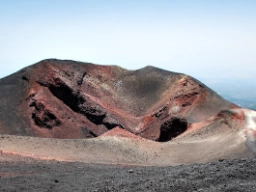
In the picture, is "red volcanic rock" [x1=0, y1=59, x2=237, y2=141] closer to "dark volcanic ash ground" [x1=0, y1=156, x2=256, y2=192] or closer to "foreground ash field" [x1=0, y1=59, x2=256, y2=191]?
"foreground ash field" [x1=0, y1=59, x2=256, y2=191]

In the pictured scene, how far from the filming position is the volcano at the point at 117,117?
96.0 ft

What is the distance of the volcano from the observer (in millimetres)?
29250

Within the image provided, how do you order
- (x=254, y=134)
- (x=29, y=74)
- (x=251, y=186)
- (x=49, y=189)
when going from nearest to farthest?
(x=251, y=186), (x=49, y=189), (x=254, y=134), (x=29, y=74)

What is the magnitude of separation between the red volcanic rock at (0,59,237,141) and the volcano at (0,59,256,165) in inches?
4.2

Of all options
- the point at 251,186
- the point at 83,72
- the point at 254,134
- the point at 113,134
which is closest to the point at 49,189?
the point at 251,186

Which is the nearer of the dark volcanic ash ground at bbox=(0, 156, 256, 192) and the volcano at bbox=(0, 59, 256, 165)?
the dark volcanic ash ground at bbox=(0, 156, 256, 192)

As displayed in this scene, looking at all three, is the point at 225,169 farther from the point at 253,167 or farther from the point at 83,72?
the point at 83,72

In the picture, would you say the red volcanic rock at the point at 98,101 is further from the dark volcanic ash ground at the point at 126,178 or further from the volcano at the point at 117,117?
the dark volcanic ash ground at the point at 126,178

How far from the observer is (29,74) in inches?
1938

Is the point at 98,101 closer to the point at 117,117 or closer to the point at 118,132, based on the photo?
the point at 117,117

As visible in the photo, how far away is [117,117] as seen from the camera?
171 feet

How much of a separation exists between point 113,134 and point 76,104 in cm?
1782

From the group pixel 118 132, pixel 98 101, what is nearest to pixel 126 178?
pixel 118 132

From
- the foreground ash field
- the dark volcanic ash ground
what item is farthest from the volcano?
the dark volcanic ash ground
